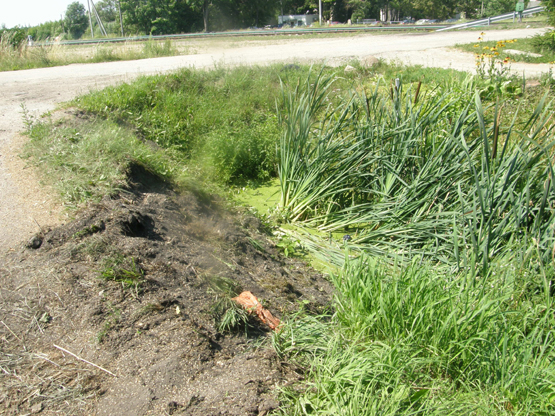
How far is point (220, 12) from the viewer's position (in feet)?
31.1

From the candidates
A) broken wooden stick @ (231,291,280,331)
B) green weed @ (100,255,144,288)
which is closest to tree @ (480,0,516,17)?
broken wooden stick @ (231,291,280,331)

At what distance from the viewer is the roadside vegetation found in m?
2.62

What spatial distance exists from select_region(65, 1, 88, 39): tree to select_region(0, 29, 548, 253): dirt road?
24559mm

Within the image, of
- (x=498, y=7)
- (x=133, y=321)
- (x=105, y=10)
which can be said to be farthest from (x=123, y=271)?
(x=498, y=7)

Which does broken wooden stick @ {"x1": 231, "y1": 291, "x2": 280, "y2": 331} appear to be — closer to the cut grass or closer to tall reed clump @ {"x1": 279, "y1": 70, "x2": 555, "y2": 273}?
tall reed clump @ {"x1": 279, "y1": 70, "x2": 555, "y2": 273}

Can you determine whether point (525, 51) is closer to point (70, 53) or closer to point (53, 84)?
point (53, 84)

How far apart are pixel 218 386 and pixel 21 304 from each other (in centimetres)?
147

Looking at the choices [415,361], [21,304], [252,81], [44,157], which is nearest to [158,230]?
[21,304]

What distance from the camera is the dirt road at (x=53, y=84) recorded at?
Answer: 4.06 meters

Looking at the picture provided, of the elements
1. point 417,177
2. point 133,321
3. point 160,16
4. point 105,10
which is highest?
point 105,10

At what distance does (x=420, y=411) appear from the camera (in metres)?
2.39

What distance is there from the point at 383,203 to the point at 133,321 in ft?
9.63

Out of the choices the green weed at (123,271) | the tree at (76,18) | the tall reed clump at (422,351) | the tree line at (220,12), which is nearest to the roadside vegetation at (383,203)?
the tall reed clump at (422,351)

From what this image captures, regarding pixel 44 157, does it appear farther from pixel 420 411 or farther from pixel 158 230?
pixel 420 411
